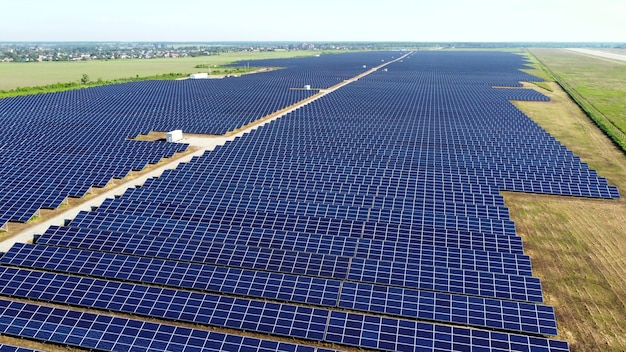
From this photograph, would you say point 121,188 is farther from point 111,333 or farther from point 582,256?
point 582,256

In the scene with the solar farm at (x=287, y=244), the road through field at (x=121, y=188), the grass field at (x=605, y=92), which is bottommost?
the grass field at (x=605, y=92)

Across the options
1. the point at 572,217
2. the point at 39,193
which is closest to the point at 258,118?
the point at 39,193

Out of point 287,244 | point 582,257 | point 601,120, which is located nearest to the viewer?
point 287,244

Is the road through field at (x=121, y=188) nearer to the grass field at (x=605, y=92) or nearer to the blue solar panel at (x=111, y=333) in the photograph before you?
the blue solar panel at (x=111, y=333)

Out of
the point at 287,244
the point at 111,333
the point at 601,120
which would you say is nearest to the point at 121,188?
the point at 287,244

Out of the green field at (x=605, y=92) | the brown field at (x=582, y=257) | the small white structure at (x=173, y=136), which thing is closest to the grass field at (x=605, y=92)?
the green field at (x=605, y=92)

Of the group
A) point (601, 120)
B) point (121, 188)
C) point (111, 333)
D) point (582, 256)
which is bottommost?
point (601, 120)
